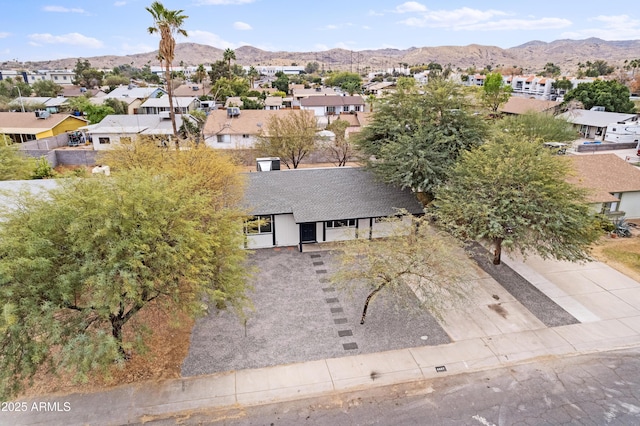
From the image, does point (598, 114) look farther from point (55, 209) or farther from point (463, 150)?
point (55, 209)

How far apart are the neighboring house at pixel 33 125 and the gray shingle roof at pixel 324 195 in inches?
1530

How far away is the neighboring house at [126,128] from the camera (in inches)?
1761

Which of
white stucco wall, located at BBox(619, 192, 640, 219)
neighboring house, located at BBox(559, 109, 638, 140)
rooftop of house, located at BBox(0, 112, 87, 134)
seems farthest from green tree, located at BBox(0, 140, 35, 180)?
neighboring house, located at BBox(559, 109, 638, 140)

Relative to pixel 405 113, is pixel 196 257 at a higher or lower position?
lower

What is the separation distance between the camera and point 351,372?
13.7m

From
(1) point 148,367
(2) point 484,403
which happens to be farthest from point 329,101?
(2) point 484,403

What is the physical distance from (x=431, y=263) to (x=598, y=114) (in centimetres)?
5932

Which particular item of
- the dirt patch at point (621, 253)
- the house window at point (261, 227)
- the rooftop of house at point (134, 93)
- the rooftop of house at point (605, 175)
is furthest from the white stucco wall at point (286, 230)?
the rooftop of house at point (134, 93)

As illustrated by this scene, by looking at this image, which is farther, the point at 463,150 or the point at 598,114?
the point at 598,114

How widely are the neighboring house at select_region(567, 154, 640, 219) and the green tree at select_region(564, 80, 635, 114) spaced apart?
44.9m

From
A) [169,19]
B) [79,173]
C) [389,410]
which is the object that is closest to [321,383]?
[389,410]

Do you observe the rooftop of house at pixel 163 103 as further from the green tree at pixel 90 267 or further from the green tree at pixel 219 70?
the green tree at pixel 90 267

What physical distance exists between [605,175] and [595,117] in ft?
126

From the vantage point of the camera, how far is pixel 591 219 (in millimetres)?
17547
